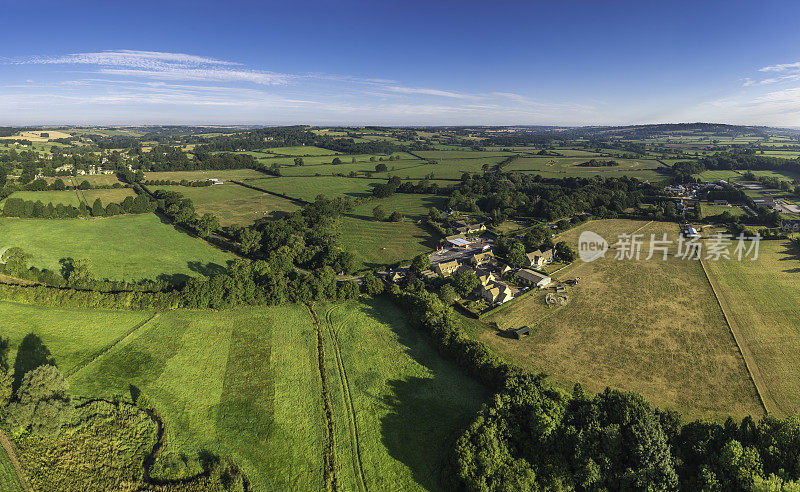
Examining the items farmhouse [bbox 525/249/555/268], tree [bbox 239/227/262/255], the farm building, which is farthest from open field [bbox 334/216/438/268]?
the farm building

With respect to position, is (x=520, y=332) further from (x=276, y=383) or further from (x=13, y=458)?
(x=13, y=458)

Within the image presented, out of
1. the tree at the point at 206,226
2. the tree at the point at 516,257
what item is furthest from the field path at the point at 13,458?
the tree at the point at 516,257

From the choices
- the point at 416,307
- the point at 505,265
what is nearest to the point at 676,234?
the point at 505,265

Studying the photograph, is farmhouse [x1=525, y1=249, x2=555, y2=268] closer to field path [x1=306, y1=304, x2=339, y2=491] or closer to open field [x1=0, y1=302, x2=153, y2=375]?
field path [x1=306, y1=304, x2=339, y2=491]

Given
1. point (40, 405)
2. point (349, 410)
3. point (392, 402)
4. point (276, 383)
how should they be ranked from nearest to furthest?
point (40, 405) → point (349, 410) → point (392, 402) → point (276, 383)

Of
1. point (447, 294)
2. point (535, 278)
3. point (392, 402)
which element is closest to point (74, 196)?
point (447, 294)

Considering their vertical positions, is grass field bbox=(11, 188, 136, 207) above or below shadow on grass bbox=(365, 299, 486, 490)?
above

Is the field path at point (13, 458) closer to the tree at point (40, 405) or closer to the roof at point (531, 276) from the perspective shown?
the tree at point (40, 405)
